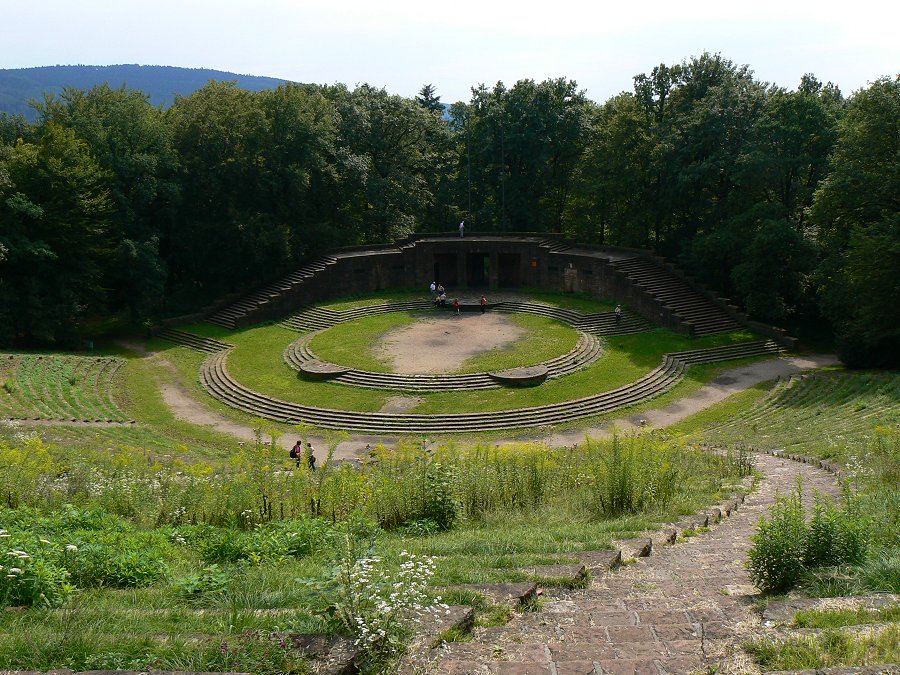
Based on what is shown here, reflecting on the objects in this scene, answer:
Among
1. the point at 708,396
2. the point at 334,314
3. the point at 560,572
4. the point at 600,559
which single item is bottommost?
the point at 708,396

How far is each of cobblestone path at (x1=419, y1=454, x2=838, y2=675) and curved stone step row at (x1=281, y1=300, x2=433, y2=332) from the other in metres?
36.4

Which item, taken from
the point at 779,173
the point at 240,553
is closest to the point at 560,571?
the point at 240,553

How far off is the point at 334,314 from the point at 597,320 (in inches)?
620

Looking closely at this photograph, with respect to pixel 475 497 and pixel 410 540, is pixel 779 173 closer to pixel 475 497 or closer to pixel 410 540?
pixel 475 497

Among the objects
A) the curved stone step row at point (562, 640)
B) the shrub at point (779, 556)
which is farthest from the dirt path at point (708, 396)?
the curved stone step row at point (562, 640)

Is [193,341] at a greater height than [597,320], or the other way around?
[597,320]

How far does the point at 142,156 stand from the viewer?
41344mm

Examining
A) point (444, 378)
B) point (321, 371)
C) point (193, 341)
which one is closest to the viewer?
point (444, 378)

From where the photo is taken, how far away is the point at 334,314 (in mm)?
44906

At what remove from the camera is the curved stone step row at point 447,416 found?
1190 inches

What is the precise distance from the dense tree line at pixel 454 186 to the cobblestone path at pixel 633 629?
25.4 meters

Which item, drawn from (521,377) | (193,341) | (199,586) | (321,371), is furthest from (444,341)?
(199,586)

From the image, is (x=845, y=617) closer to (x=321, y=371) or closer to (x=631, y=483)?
(x=631, y=483)

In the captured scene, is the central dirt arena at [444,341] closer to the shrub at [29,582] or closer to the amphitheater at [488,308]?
the amphitheater at [488,308]
